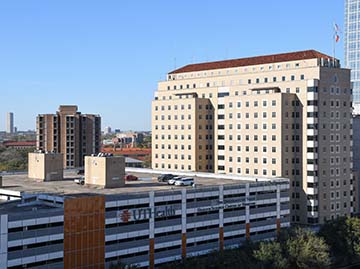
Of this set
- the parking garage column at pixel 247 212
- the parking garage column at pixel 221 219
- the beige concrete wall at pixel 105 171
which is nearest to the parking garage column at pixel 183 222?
the parking garage column at pixel 221 219

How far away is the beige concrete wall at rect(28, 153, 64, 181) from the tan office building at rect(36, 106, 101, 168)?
265 feet

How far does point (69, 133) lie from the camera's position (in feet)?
600

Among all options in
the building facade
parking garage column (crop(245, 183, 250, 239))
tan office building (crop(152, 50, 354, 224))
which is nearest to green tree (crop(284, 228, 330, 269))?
parking garage column (crop(245, 183, 250, 239))

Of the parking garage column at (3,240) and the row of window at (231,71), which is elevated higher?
the row of window at (231,71)

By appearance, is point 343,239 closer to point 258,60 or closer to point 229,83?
point 229,83

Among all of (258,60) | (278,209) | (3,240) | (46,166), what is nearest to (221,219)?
(278,209)

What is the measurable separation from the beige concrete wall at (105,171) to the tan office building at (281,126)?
38592 millimetres

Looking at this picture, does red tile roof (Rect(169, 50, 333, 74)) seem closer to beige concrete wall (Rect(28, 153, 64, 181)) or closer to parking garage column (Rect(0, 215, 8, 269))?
beige concrete wall (Rect(28, 153, 64, 181))

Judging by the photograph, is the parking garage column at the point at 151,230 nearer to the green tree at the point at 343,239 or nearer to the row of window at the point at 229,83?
the green tree at the point at 343,239

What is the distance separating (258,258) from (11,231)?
36.2 metres

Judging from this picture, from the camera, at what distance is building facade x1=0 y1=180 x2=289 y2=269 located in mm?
68881

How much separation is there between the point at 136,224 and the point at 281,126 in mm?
46606

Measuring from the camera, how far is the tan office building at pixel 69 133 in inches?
7205

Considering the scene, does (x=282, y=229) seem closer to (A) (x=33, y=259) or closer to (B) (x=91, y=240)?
(B) (x=91, y=240)
